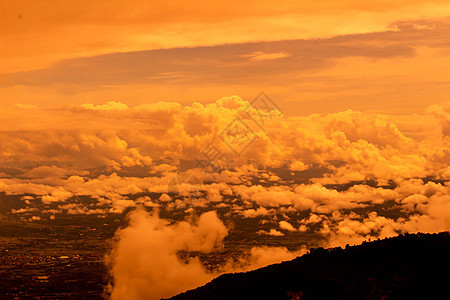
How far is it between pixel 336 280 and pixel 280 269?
17149mm

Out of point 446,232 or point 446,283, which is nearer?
point 446,283

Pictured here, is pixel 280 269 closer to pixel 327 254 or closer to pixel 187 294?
pixel 327 254

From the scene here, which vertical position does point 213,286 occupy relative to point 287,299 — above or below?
above

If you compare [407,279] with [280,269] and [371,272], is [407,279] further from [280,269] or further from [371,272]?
[280,269]

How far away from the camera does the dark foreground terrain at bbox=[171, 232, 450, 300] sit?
8931 cm

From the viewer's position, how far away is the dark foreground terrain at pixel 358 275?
89.3m

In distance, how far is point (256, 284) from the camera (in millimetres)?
102938

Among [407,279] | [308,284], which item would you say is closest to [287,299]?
[308,284]

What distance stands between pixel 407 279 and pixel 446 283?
7526mm

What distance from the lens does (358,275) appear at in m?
99.1

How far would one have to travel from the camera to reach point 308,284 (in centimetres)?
9606

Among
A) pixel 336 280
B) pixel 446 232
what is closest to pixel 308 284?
pixel 336 280

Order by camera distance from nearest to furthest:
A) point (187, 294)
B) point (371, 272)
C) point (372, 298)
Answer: point (372, 298) → point (371, 272) → point (187, 294)

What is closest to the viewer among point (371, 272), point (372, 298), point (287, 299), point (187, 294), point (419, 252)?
point (372, 298)
